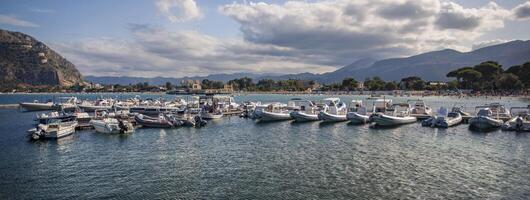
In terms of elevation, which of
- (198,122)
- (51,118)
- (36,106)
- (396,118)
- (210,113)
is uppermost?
(51,118)

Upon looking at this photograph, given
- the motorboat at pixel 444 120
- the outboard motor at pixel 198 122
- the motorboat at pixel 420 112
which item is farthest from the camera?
the motorboat at pixel 420 112

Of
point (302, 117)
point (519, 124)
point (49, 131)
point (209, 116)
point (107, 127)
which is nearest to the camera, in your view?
point (49, 131)

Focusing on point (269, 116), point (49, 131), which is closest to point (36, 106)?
point (49, 131)

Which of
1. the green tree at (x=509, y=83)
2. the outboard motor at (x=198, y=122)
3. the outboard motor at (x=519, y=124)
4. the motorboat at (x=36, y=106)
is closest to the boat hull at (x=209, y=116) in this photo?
the outboard motor at (x=198, y=122)

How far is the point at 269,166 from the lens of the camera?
3344 centimetres

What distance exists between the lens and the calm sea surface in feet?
85.4

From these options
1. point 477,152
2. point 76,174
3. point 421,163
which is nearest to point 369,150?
point 421,163

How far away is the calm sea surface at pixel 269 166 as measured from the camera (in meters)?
26.0

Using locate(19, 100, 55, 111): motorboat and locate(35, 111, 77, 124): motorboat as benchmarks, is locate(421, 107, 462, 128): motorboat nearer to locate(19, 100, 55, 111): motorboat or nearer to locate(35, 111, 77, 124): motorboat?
locate(35, 111, 77, 124): motorboat

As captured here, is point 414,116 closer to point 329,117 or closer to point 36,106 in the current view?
point 329,117

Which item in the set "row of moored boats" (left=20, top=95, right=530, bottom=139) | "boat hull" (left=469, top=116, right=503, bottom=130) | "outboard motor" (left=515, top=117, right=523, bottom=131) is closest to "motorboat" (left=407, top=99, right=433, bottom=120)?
"row of moored boats" (left=20, top=95, right=530, bottom=139)

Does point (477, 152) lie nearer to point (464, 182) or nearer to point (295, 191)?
point (464, 182)

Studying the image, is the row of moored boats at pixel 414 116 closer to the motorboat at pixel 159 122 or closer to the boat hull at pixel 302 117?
the boat hull at pixel 302 117

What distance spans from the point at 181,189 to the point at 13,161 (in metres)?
19.7
